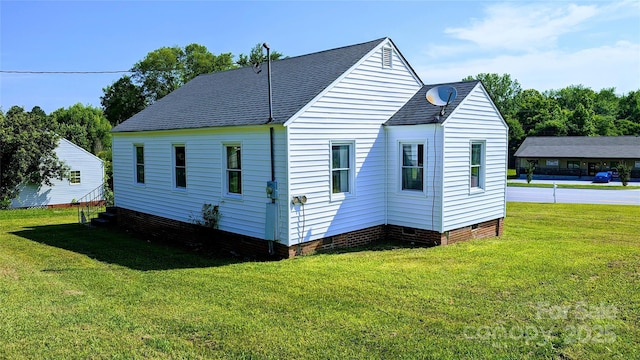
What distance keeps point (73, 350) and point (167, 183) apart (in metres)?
8.84

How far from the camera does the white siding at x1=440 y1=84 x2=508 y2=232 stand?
38.8ft

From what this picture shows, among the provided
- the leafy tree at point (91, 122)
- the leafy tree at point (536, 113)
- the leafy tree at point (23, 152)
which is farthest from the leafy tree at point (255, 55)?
the leafy tree at point (536, 113)

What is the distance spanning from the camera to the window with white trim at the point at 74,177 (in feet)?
93.3

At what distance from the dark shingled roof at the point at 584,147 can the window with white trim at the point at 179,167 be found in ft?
167

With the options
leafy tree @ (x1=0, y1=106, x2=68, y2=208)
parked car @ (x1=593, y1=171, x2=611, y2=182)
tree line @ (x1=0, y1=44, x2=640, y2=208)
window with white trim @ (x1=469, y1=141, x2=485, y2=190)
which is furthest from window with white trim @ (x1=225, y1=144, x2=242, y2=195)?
parked car @ (x1=593, y1=171, x2=611, y2=182)

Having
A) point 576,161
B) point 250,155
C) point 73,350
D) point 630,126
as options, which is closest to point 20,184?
point 250,155

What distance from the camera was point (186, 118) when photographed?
13.7 metres

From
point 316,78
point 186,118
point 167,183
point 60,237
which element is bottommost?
point 60,237

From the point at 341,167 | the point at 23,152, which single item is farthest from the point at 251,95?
the point at 23,152

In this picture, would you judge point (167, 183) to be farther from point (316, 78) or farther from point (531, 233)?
point (531, 233)

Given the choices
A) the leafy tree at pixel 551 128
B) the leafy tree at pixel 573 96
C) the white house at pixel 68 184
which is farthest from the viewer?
the leafy tree at pixel 573 96

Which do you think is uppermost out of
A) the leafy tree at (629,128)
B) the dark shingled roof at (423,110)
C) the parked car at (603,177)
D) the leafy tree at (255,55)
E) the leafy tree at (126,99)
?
the leafy tree at (255,55)

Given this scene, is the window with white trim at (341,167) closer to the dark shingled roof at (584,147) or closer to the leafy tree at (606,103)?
the dark shingled roof at (584,147)

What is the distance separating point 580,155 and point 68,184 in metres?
50.6
